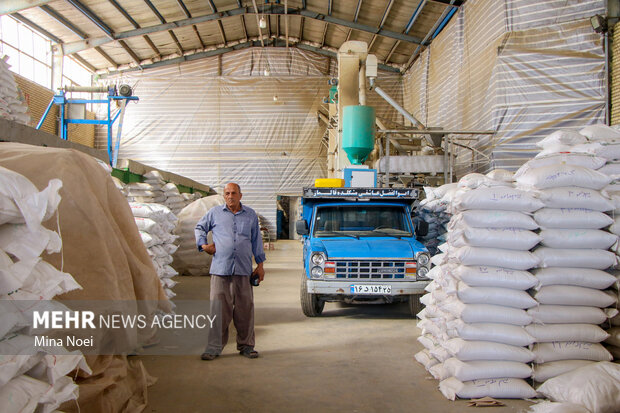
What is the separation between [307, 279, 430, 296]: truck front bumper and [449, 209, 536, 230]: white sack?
2512mm

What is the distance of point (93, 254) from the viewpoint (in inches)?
139

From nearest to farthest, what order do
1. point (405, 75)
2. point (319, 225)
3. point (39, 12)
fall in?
point (319, 225), point (39, 12), point (405, 75)

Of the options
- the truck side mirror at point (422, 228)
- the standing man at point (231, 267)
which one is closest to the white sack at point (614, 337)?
the truck side mirror at point (422, 228)

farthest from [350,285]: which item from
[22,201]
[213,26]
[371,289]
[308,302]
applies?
[213,26]

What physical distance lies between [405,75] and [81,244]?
→ 2219cm

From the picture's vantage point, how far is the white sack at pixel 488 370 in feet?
13.5

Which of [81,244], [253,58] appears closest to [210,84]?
[253,58]

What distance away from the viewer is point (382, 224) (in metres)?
8.05

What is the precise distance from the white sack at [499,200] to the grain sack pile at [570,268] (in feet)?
0.39

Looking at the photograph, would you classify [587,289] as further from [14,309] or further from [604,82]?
[604,82]

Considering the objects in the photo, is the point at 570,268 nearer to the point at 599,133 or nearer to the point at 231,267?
the point at 599,133

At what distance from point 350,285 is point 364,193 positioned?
1.57 meters

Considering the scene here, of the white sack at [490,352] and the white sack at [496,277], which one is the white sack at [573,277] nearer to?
the white sack at [496,277]

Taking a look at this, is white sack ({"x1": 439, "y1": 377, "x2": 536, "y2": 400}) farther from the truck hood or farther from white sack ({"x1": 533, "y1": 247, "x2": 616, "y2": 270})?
the truck hood
